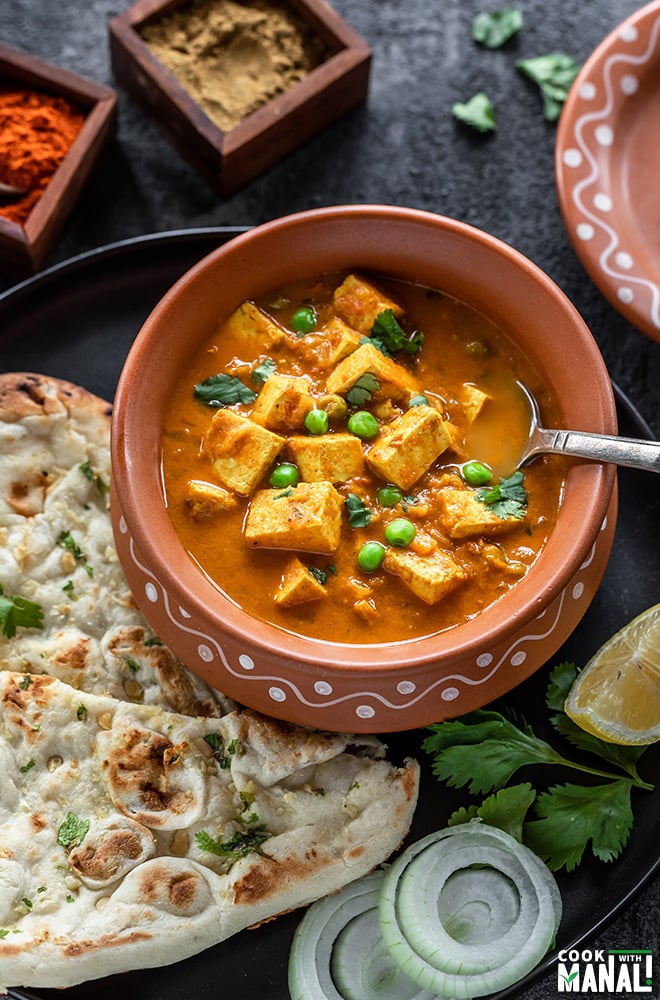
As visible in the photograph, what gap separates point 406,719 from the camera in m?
4.62

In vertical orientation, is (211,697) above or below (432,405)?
below

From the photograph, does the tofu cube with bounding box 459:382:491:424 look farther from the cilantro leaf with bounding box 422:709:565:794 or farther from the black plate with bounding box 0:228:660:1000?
the cilantro leaf with bounding box 422:709:565:794

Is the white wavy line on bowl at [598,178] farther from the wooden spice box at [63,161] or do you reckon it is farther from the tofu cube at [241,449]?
the wooden spice box at [63,161]

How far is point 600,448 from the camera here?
455cm

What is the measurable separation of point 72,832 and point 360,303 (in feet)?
7.80

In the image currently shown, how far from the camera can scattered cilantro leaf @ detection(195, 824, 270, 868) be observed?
4594 millimetres

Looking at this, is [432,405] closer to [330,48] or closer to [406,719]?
[406,719]

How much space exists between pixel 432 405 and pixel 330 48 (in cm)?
222

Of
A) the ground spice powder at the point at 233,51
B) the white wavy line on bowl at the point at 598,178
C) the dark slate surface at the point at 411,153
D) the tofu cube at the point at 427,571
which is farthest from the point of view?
the dark slate surface at the point at 411,153

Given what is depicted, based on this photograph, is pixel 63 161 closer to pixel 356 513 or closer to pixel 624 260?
pixel 356 513

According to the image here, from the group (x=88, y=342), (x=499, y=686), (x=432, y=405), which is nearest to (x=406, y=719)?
(x=499, y=686)

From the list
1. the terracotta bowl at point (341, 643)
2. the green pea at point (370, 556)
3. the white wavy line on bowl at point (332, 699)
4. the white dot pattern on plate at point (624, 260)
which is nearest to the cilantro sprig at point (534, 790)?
the terracotta bowl at point (341, 643)

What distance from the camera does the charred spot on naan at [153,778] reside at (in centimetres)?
460

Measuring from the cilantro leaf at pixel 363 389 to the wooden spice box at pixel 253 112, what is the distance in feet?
5.31
